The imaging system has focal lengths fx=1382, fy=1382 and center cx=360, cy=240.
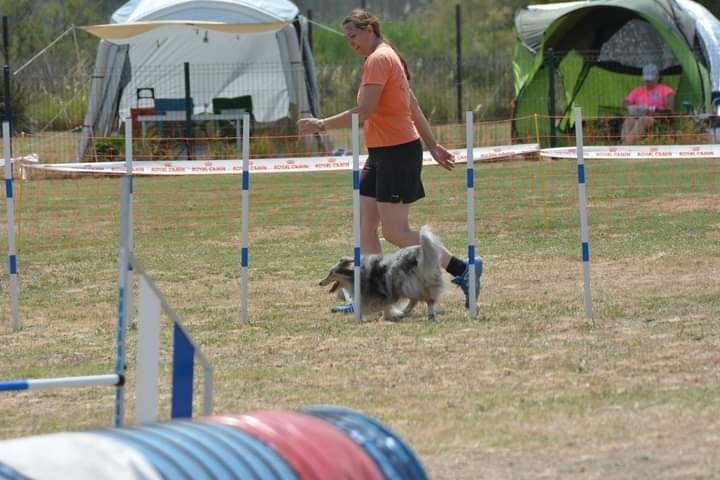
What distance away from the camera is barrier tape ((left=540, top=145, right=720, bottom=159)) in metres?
18.2

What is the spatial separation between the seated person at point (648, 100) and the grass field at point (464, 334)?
18.9 ft

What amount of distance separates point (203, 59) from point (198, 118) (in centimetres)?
275

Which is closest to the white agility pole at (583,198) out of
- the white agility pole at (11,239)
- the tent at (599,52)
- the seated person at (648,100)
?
the white agility pole at (11,239)

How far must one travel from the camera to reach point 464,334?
829cm

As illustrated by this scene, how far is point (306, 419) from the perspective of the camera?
4367 millimetres

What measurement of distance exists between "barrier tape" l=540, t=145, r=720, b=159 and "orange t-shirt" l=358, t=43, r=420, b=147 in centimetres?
926

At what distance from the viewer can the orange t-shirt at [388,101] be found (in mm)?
8727

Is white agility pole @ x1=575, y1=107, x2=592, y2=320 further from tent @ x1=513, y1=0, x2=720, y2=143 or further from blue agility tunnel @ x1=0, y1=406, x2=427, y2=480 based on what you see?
tent @ x1=513, y1=0, x2=720, y2=143

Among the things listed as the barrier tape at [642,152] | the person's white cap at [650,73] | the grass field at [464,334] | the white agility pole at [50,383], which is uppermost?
the person's white cap at [650,73]

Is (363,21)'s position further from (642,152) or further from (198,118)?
(198,118)

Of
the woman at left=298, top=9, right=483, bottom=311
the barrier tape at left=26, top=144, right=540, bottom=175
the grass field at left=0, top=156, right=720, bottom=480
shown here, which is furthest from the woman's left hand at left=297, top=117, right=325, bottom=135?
the barrier tape at left=26, top=144, right=540, bottom=175

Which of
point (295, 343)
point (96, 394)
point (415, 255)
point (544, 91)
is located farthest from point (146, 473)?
point (544, 91)

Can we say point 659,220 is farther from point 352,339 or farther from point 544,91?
point 544,91

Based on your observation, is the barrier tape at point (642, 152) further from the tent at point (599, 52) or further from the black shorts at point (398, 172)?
the black shorts at point (398, 172)
